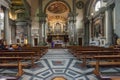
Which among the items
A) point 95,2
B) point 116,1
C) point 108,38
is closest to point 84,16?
point 95,2

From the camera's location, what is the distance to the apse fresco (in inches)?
1587

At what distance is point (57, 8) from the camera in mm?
40938

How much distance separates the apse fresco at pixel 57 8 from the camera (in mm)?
40300

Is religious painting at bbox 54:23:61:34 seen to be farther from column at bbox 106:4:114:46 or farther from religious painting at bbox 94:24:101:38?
column at bbox 106:4:114:46

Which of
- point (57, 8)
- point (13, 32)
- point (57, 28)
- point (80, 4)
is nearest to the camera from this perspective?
point (13, 32)

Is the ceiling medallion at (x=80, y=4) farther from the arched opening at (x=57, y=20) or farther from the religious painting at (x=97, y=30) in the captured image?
the religious painting at (x=97, y=30)

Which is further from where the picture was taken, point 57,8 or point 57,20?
point 57,20

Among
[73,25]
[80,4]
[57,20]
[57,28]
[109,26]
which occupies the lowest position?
[109,26]

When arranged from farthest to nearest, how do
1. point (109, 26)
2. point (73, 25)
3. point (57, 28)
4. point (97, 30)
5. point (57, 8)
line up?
point (57, 28) → point (57, 8) → point (73, 25) → point (97, 30) → point (109, 26)

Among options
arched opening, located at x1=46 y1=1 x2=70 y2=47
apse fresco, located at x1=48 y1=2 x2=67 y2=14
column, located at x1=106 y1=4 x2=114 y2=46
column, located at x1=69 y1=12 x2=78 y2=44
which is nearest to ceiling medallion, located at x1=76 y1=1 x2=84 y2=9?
column, located at x1=69 y1=12 x2=78 y2=44

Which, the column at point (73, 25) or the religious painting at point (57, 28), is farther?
the religious painting at point (57, 28)

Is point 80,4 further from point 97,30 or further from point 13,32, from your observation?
point 13,32

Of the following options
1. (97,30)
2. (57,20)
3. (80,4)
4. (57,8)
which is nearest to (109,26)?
(97,30)

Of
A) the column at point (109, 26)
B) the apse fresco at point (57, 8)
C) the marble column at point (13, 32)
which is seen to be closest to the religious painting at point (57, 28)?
the apse fresco at point (57, 8)
